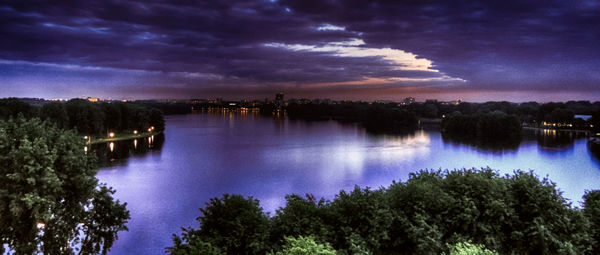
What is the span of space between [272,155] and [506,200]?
1607 inches

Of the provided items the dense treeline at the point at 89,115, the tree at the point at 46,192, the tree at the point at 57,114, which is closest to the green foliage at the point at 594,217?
the tree at the point at 46,192

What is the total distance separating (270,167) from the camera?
148 feet

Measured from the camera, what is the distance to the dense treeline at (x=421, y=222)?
13594 mm

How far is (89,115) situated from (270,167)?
38287 millimetres

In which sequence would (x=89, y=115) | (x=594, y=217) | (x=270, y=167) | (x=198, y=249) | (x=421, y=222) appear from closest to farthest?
(x=198, y=249)
(x=421, y=222)
(x=594, y=217)
(x=270, y=167)
(x=89, y=115)

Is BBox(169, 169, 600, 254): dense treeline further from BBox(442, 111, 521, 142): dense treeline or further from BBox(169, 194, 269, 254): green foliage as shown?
BBox(442, 111, 521, 142): dense treeline

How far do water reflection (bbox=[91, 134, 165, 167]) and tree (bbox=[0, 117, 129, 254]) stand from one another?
31.1m

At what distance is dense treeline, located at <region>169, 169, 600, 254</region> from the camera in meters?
13.6

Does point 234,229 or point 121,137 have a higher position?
point 234,229

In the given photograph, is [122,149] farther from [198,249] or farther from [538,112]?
[538,112]

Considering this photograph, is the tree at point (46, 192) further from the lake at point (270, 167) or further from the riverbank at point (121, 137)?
the riverbank at point (121, 137)

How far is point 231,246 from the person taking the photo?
13.3 m

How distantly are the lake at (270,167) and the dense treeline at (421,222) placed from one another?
29.2ft

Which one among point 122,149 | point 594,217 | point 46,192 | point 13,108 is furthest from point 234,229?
point 13,108
